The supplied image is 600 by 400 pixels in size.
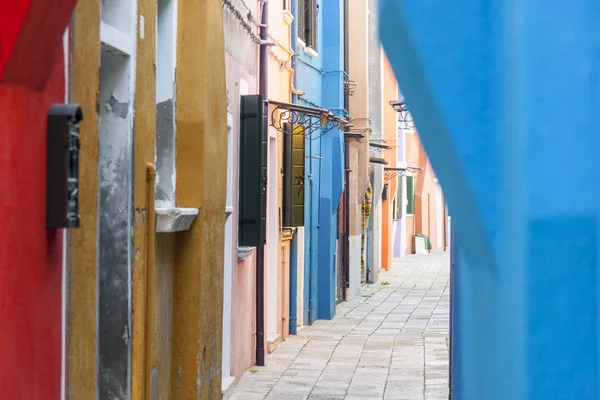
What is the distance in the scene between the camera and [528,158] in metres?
3.93

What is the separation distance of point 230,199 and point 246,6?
8.54 feet

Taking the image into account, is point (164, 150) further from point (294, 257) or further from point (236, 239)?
point (294, 257)

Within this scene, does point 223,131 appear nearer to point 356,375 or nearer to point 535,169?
point 356,375

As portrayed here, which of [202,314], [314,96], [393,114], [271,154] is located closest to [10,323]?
[202,314]

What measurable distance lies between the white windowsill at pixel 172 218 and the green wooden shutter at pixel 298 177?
8.22 meters

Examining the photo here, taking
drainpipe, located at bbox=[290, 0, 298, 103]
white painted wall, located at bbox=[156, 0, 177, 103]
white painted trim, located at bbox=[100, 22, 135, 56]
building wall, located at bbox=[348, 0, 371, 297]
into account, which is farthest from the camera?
building wall, located at bbox=[348, 0, 371, 297]

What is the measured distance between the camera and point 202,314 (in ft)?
34.5

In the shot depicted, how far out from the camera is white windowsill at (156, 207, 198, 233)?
9.27 meters

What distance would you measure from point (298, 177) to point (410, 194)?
3084 cm

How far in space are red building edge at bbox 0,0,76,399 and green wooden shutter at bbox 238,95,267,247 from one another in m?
7.77

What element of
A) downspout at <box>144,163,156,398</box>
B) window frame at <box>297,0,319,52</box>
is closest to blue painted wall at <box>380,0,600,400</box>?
downspout at <box>144,163,156,398</box>

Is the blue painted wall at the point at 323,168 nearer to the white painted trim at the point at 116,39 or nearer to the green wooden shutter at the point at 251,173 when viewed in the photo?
the green wooden shutter at the point at 251,173

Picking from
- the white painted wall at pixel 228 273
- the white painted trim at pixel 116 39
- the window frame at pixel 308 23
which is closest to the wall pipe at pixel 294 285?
the window frame at pixel 308 23

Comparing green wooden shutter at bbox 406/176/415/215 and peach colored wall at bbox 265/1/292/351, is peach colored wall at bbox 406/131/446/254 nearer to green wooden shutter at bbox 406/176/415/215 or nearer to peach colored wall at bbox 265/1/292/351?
green wooden shutter at bbox 406/176/415/215
